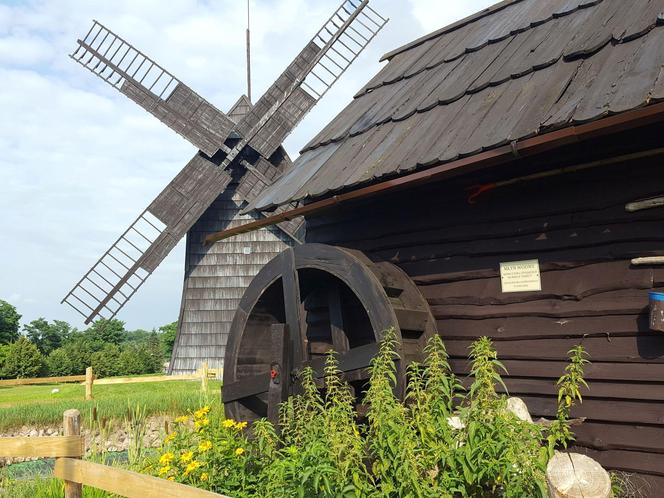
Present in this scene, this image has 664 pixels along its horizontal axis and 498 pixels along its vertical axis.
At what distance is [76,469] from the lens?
4.39 metres

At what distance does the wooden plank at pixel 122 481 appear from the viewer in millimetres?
3350

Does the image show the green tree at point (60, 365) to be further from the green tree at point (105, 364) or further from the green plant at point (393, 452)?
the green plant at point (393, 452)

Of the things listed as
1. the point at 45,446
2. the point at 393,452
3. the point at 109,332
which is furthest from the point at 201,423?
the point at 109,332

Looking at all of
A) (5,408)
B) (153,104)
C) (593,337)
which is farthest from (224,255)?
(593,337)

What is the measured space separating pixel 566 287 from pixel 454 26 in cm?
400

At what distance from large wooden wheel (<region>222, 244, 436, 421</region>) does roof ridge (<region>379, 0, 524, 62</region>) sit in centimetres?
308

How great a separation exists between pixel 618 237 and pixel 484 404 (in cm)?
154

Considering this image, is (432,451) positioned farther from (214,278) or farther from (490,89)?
(214,278)

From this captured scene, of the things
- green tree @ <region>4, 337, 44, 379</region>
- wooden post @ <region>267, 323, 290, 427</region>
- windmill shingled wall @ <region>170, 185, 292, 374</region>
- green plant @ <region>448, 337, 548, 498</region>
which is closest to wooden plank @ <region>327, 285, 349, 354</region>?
wooden post @ <region>267, 323, 290, 427</region>

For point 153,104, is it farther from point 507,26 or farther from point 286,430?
point 286,430

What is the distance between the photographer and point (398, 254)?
5.71 m

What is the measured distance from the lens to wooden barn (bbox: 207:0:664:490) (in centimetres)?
405

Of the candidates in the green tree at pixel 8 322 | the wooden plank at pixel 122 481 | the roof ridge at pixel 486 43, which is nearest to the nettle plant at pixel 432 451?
the wooden plank at pixel 122 481

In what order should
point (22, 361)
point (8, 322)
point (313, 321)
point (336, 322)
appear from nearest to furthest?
point (336, 322), point (313, 321), point (22, 361), point (8, 322)
